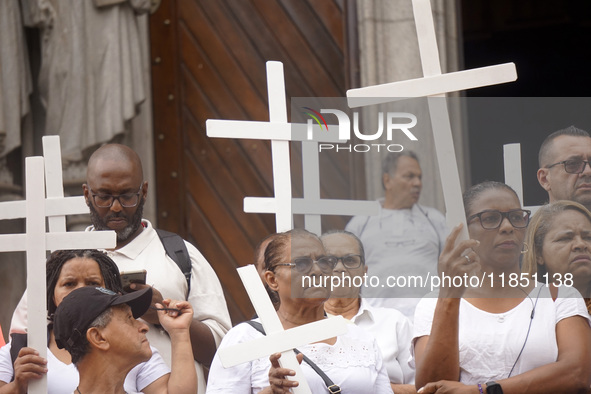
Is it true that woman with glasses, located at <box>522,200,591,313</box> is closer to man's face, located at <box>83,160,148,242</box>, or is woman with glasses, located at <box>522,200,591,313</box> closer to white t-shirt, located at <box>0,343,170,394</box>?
white t-shirt, located at <box>0,343,170,394</box>

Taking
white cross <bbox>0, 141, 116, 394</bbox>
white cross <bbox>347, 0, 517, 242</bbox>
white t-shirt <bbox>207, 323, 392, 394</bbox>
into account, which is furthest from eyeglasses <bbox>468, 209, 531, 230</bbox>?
white cross <bbox>0, 141, 116, 394</bbox>

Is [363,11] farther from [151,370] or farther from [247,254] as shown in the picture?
[151,370]

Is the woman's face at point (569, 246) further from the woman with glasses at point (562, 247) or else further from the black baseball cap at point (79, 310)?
the black baseball cap at point (79, 310)

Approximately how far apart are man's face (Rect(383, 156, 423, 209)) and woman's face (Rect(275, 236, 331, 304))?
602 millimetres

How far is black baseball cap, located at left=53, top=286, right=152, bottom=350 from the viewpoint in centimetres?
457

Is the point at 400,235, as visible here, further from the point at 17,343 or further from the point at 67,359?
the point at 17,343

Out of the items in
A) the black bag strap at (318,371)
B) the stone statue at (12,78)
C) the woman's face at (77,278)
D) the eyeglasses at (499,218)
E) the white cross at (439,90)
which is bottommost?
the black bag strap at (318,371)

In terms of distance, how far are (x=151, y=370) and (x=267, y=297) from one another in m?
0.54

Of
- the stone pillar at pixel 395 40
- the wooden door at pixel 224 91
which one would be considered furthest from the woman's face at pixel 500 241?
the wooden door at pixel 224 91

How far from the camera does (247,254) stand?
8.07m

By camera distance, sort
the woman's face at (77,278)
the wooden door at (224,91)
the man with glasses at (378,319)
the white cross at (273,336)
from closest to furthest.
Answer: the white cross at (273,336) → the woman's face at (77,278) → the man with glasses at (378,319) → the wooden door at (224,91)

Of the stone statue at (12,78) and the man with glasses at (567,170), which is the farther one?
the stone statue at (12,78)

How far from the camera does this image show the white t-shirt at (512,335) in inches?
182

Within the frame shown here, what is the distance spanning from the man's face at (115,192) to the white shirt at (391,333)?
0.99m
